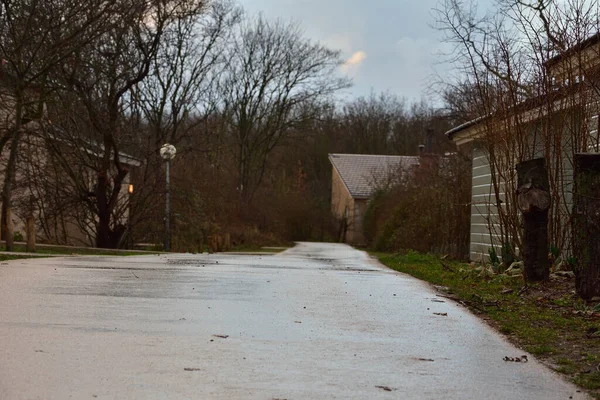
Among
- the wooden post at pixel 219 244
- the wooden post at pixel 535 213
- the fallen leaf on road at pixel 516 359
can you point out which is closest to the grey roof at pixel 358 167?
the wooden post at pixel 219 244

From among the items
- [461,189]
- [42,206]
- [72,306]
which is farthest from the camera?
[42,206]

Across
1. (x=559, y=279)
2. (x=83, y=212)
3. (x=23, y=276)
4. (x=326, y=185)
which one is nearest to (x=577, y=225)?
(x=559, y=279)

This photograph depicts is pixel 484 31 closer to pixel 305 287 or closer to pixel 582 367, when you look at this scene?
pixel 305 287

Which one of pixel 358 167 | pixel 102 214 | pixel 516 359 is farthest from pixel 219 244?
pixel 358 167

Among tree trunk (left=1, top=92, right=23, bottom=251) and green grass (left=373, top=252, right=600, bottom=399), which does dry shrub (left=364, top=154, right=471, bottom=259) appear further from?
tree trunk (left=1, top=92, right=23, bottom=251)

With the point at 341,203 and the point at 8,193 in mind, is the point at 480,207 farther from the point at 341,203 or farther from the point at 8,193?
the point at 341,203

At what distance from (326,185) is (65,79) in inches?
1896

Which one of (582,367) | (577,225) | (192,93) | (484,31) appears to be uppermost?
(192,93)

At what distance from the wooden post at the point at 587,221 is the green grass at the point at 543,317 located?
31 centimetres

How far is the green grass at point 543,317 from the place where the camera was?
7.50 m

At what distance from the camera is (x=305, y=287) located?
13.5 meters

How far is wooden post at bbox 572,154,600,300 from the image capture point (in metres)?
11.0

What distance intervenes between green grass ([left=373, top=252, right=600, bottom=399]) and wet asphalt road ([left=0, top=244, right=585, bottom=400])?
0.26m

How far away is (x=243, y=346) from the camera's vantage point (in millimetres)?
7578
